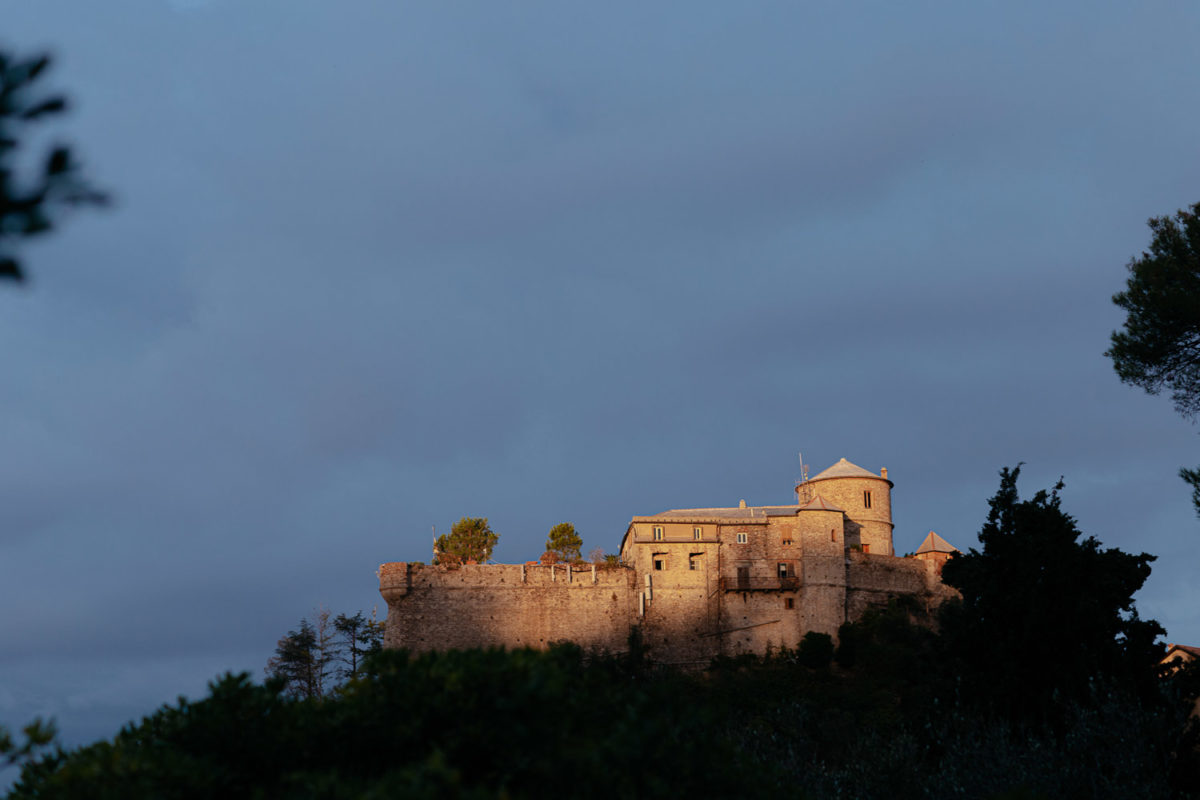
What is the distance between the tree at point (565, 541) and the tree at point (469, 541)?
172 inches

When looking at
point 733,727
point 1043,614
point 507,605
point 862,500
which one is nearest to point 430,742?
point 1043,614

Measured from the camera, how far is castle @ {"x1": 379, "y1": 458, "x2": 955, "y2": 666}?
198ft

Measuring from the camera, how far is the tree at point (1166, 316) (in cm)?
3152

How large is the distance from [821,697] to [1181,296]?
91.7 ft

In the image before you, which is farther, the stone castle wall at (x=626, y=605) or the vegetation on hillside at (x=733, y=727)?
the stone castle wall at (x=626, y=605)

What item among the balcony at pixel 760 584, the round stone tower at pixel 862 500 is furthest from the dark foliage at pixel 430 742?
the round stone tower at pixel 862 500

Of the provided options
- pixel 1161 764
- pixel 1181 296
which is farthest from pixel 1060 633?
pixel 1181 296

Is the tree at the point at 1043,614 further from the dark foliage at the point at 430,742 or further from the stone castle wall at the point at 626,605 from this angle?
the stone castle wall at the point at 626,605

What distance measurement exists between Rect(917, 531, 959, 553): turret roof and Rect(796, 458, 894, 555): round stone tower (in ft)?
6.70

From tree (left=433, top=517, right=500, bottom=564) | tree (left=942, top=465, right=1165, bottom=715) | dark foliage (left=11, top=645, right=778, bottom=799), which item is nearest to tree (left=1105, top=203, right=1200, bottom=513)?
tree (left=942, top=465, right=1165, bottom=715)

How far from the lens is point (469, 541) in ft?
239

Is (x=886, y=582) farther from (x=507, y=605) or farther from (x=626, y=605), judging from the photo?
(x=507, y=605)

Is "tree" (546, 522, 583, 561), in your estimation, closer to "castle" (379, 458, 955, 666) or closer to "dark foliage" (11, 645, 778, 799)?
"castle" (379, 458, 955, 666)

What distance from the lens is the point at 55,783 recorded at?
1037cm
